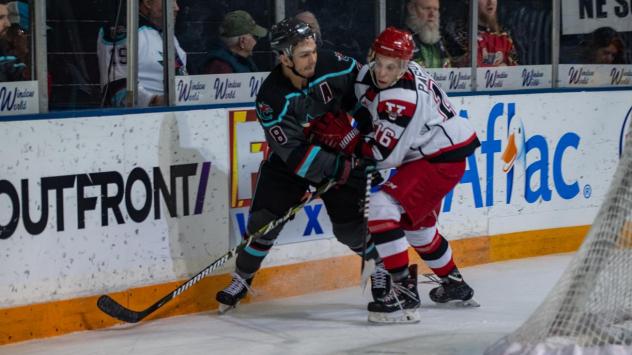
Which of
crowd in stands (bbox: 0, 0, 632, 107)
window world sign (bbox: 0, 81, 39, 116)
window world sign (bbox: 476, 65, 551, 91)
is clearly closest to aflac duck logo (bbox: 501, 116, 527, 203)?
window world sign (bbox: 476, 65, 551, 91)

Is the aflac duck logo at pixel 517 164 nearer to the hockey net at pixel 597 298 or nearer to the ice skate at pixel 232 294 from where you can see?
the ice skate at pixel 232 294

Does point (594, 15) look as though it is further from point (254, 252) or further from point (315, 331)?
point (315, 331)

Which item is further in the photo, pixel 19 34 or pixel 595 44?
pixel 595 44

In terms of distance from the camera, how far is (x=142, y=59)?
4863mm

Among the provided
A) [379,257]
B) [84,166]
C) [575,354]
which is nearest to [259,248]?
[379,257]

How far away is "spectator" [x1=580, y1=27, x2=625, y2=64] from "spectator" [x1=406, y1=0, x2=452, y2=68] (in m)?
0.96

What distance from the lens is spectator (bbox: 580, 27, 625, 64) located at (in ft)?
21.4

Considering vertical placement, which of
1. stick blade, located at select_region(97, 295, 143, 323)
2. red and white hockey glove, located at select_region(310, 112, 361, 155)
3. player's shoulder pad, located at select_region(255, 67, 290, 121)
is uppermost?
player's shoulder pad, located at select_region(255, 67, 290, 121)

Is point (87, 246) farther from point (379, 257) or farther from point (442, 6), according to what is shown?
point (442, 6)

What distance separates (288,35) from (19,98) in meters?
0.97

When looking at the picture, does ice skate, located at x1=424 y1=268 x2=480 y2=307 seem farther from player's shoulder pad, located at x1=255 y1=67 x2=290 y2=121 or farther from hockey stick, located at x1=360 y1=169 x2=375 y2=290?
player's shoulder pad, located at x1=255 y1=67 x2=290 y2=121

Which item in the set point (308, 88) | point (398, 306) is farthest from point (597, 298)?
point (308, 88)

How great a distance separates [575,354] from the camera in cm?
354

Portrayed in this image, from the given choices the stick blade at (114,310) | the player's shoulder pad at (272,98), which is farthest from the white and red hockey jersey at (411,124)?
the stick blade at (114,310)
